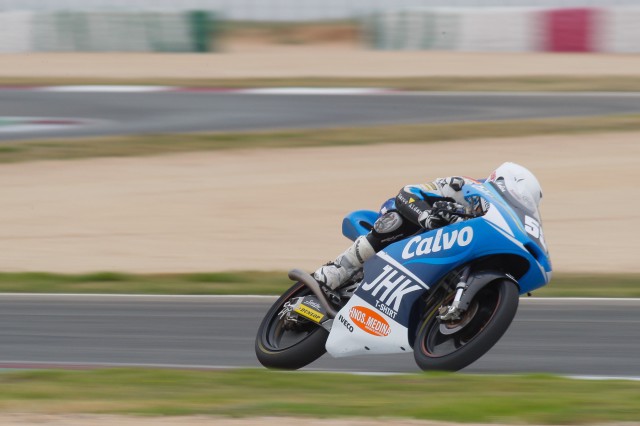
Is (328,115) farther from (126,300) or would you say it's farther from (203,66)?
(126,300)

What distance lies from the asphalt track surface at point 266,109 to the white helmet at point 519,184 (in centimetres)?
1178

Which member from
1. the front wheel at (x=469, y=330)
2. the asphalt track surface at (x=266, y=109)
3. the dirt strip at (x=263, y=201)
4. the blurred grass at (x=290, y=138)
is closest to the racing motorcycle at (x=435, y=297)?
the front wheel at (x=469, y=330)

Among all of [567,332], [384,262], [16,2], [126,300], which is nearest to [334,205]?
[126,300]

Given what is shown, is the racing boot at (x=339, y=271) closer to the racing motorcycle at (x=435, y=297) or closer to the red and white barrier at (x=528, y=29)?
the racing motorcycle at (x=435, y=297)

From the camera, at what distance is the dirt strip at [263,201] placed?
1155 centimetres

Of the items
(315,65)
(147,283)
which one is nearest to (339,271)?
(147,283)

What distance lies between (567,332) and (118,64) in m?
18.5

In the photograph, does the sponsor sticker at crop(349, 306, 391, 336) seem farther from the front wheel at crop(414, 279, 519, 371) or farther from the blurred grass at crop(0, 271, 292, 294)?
the blurred grass at crop(0, 271, 292, 294)

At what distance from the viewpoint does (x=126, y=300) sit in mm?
9281

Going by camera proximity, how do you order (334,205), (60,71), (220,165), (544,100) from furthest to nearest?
(60,71), (544,100), (220,165), (334,205)

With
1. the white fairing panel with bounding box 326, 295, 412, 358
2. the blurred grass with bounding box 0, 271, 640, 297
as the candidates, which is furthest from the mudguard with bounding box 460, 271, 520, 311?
the blurred grass with bounding box 0, 271, 640, 297

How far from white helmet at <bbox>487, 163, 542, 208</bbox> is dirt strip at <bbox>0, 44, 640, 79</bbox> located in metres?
16.7

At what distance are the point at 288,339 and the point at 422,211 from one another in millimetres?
1247

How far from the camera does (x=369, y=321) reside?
22.0 feet
